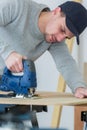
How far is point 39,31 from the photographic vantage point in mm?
1714

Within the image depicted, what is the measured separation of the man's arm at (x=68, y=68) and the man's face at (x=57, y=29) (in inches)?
8.0

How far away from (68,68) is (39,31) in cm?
26

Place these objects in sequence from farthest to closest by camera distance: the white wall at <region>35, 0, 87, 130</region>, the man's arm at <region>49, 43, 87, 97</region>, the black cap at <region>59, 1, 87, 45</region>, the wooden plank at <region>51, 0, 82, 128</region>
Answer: the white wall at <region>35, 0, 87, 130</region> < the wooden plank at <region>51, 0, 82, 128</region> < the man's arm at <region>49, 43, 87, 97</region> < the black cap at <region>59, 1, 87, 45</region>

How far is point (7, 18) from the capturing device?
1581 millimetres

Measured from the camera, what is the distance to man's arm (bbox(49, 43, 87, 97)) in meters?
1.69

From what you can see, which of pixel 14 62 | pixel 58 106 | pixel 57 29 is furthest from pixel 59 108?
pixel 14 62

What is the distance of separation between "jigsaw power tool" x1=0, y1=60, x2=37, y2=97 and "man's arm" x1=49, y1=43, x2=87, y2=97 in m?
0.26

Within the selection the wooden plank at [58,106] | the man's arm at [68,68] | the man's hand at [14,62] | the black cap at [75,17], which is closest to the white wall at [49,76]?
the wooden plank at [58,106]

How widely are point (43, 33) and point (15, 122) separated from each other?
0.68 meters

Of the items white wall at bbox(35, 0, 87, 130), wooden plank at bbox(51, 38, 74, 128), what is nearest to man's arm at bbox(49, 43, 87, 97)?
wooden plank at bbox(51, 38, 74, 128)

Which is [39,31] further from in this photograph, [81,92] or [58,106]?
[58,106]

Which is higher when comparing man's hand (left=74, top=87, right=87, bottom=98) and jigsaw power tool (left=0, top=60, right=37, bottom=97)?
jigsaw power tool (left=0, top=60, right=37, bottom=97)

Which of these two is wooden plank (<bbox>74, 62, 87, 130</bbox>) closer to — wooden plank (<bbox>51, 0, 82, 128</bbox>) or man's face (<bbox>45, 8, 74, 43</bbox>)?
man's face (<bbox>45, 8, 74, 43</bbox>)

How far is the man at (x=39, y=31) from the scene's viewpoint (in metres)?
1.52
